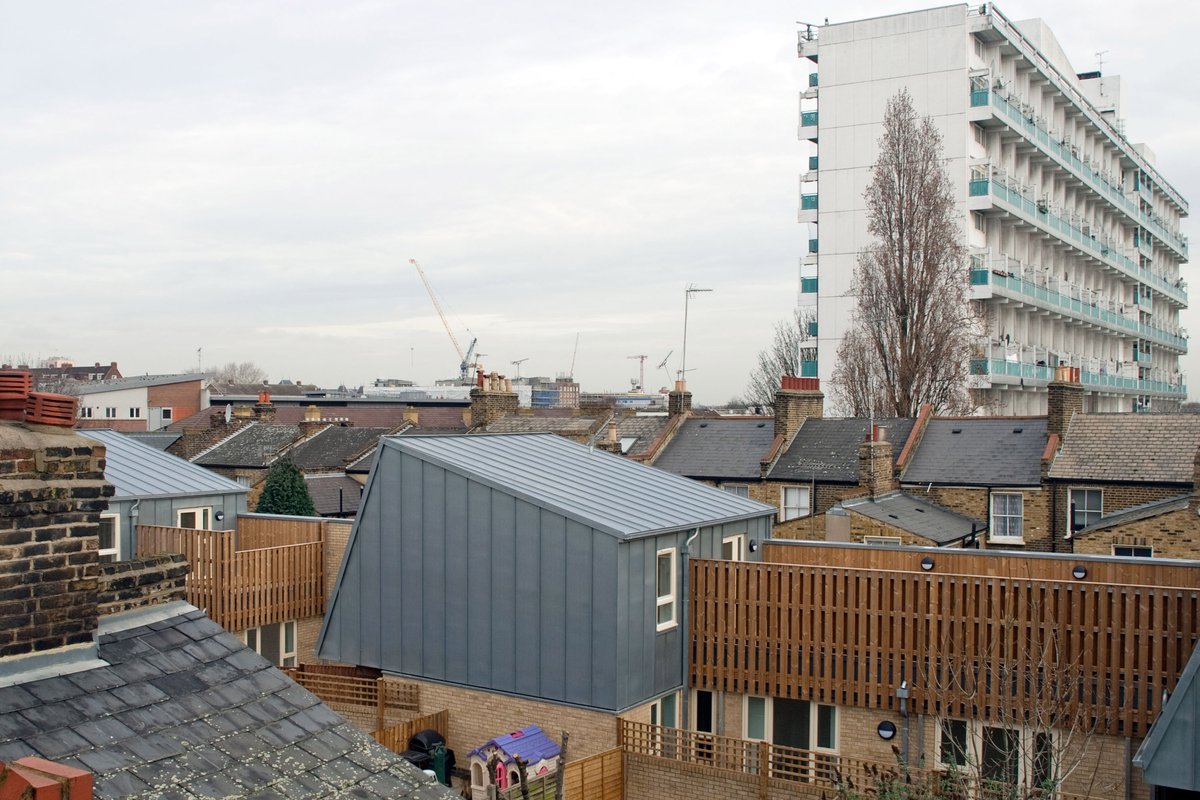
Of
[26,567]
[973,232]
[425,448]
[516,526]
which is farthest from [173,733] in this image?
[973,232]

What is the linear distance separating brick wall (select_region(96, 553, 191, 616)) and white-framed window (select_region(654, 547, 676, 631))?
1182 centimetres

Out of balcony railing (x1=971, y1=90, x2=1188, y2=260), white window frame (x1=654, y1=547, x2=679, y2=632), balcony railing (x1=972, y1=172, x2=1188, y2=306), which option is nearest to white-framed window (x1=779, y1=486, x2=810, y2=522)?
white window frame (x1=654, y1=547, x2=679, y2=632)

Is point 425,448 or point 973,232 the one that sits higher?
point 973,232

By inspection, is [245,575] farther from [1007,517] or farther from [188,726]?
Result: [1007,517]

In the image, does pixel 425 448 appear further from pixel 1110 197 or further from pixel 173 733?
pixel 1110 197

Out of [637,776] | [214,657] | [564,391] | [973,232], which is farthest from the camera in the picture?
[564,391]

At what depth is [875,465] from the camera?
34312 millimetres

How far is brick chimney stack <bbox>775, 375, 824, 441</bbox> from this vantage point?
3959 centimetres

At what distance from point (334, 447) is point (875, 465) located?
82.5ft

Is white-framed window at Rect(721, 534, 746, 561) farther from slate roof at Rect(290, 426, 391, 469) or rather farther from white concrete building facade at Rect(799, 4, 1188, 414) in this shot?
white concrete building facade at Rect(799, 4, 1188, 414)

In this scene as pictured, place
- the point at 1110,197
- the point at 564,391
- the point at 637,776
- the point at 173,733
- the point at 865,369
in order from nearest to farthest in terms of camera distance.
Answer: the point at 173,733
the point at 637,776
the point at 865,369
the point at 1110,197
the point at 564,391

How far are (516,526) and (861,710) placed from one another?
6764 millimetres

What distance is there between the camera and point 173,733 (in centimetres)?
721

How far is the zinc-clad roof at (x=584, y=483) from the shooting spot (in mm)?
19641
